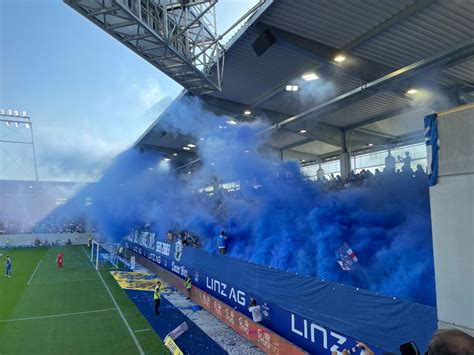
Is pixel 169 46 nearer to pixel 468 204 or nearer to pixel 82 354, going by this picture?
pixel 468 204

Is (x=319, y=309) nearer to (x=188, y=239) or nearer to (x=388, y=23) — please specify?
(x=388, y=23)

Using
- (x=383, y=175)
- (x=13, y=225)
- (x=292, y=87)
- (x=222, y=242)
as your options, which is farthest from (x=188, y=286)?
(x=13, y=225)

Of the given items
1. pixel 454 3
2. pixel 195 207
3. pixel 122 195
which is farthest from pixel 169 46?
pixel 122 195

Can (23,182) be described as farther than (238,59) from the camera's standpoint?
Yes

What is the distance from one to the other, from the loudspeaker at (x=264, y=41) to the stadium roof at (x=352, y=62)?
167 millimetres

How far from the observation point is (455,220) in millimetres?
4332

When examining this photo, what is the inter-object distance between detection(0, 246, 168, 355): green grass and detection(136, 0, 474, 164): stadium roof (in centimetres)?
1027

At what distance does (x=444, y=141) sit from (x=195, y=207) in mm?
18968

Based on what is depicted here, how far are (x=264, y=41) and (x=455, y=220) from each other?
25.2 ft

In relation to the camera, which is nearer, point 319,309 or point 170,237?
point 319,309

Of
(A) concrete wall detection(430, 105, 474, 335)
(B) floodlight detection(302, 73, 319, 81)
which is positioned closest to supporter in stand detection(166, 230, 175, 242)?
(B) floodlight detection(302, 73, 319, 81)

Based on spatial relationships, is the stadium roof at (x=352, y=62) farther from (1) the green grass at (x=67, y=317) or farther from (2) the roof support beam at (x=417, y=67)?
(1) the green grass at (x=67, y=317)

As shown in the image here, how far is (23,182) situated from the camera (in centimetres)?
4856

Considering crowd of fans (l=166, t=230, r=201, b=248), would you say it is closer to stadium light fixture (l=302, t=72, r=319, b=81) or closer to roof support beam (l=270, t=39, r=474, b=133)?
roof support beam (l=270, t=39, r=474, b=133)
